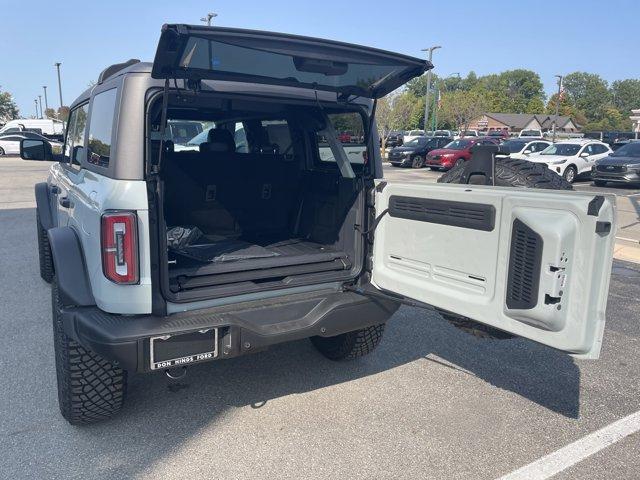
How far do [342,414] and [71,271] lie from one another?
1781mm

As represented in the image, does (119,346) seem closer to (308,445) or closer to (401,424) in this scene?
(308,445)

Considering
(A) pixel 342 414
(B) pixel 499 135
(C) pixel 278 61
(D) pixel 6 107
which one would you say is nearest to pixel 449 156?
(A) pixel 342 414

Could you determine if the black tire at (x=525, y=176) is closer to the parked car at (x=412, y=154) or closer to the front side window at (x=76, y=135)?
the front side window at (x=76, y=135)

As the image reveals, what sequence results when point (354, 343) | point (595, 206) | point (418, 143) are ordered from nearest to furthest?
point (595, 206) < point (354, 343) < point (418, 143)

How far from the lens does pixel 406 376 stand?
3.80m

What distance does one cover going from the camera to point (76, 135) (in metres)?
4.05

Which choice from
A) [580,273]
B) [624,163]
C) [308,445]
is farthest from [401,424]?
[624,163]

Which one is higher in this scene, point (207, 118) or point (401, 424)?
point (207, 118)

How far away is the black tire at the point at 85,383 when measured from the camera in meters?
2.88

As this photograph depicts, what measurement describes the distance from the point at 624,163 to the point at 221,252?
17083 mm

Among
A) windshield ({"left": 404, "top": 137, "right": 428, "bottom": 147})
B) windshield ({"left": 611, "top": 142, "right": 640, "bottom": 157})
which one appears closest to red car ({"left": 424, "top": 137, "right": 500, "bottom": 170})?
windshield ({"left": 404, "top": 137, "right": 428, "bottom": 147})

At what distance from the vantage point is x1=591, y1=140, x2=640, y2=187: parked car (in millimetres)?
16766

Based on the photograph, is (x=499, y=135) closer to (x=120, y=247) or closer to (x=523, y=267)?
(x=523, y=267)

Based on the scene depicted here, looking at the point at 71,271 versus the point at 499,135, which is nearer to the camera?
the point at 71,271
